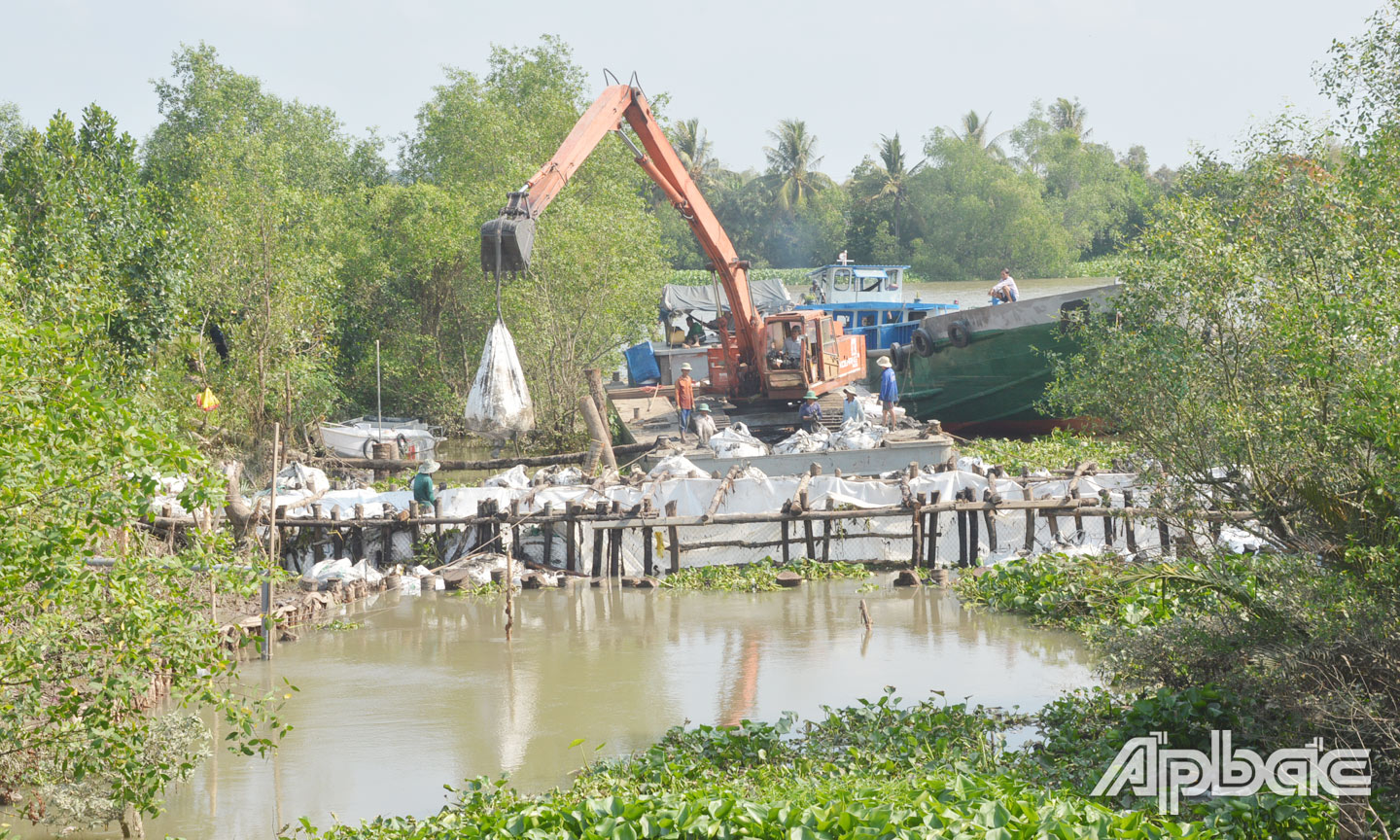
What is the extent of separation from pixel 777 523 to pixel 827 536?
0.81 metres

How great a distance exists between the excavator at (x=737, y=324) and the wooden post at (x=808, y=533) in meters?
6.18

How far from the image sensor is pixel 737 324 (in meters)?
22.3

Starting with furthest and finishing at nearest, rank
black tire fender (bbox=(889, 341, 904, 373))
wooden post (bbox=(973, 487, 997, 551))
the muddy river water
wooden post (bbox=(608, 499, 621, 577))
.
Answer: black tire fender (bbox=(889, 341, 904, 373)) < wooden post (bbox=(608, 499, 621, 577)) < wooden post (bbox=(973, 487, 997, 551)) < the muddy river water

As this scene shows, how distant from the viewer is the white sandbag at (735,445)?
18.5 m

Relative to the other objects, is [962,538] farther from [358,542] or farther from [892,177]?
[892,177]

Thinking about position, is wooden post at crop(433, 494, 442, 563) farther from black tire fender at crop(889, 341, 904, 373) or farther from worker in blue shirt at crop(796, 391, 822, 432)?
black tire fender at crop(889, 341, 904, 373)

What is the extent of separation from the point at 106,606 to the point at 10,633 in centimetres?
49

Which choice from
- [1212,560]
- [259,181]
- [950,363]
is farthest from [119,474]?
[259,181]

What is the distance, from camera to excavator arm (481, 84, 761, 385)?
1386 centimetres

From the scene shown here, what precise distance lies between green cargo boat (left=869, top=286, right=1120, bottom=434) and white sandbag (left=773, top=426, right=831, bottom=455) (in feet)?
19.8

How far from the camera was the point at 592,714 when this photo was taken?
10008mm

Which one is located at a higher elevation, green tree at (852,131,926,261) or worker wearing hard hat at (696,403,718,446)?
green tree at (852,131,926,261)

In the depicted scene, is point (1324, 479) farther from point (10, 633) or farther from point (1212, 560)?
point (10, 633)

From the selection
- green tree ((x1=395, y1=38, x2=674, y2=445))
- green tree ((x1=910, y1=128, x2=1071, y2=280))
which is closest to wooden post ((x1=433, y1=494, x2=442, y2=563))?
green tree ((x1=395, y1=38, x2=674, y2=445))
